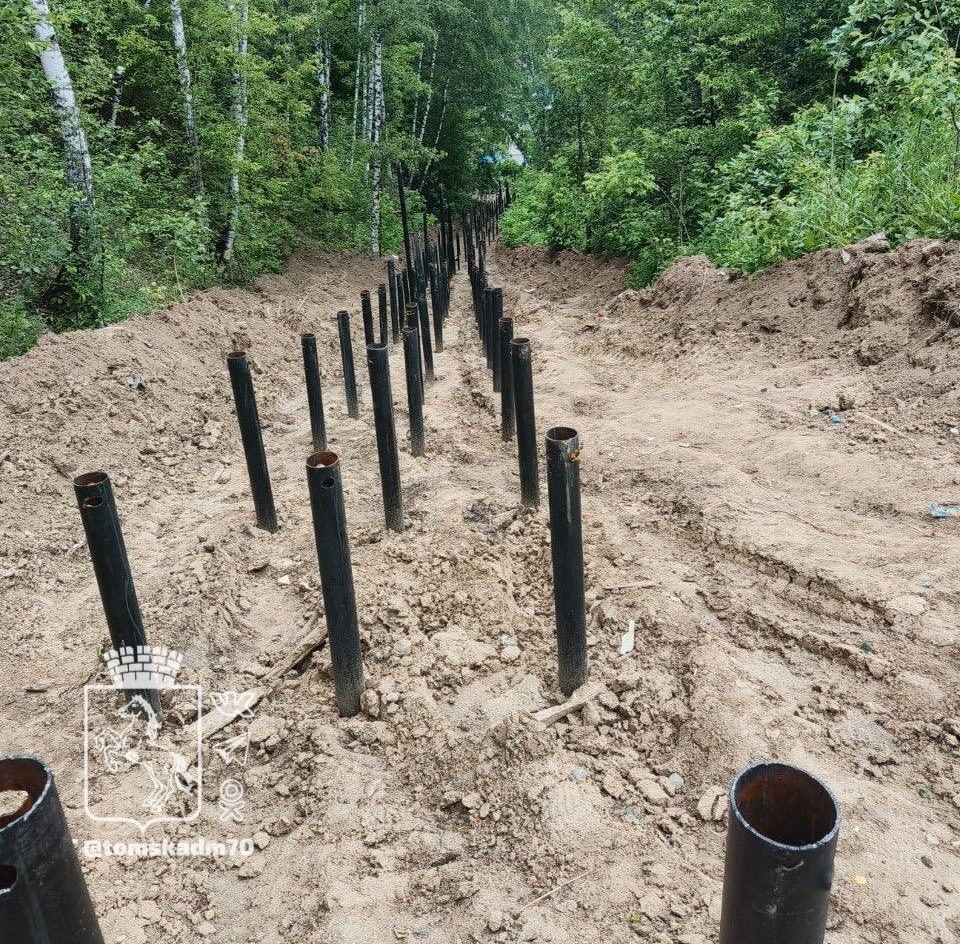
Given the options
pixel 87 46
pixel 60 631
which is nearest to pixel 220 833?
pixel 60 631

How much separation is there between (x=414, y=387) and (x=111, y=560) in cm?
315

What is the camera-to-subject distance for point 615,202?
12.3 m

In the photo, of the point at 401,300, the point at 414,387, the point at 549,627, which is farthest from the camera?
the point at 401,300

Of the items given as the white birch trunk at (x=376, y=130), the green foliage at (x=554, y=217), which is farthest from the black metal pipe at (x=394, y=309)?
the white birch trunk at (x=376, y=130)

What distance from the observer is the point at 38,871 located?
117cm

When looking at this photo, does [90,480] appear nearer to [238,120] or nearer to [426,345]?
[426,345]

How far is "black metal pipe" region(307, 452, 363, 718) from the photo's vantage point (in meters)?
2.87

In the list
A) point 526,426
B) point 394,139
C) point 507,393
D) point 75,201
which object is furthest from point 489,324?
point 394,139

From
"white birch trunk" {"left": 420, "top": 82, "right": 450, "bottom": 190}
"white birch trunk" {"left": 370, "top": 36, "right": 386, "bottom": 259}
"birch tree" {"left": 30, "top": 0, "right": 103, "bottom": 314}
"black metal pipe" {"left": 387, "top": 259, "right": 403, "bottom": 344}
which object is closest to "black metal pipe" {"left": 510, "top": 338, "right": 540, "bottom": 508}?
"birch tree" {"left": 30, "top": 0, "right": 103, "bottom": 314}

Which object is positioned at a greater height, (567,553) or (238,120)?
(238,120)

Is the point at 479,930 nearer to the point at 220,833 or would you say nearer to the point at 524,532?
the point at 220,833

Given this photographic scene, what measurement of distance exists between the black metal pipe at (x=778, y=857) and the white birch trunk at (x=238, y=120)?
12193mm

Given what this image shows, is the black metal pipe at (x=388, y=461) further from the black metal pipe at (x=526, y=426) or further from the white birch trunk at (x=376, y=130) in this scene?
the white birch trunk at (x=376, y=130)

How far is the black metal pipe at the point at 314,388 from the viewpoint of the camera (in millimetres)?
5609
